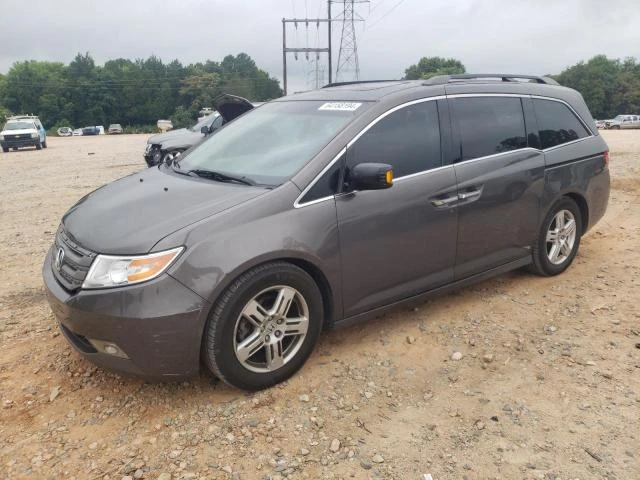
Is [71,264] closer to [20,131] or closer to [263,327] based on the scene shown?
[263,327]

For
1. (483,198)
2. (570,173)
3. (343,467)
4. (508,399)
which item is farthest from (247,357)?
(570,173)

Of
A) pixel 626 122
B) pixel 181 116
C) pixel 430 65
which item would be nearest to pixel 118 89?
pixel 181 116

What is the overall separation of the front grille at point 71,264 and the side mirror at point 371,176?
61.1 inches

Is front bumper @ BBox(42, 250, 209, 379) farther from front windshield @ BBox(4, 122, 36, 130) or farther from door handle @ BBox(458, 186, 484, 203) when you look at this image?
front windshield @ BBox(4, 122, 36, 130)

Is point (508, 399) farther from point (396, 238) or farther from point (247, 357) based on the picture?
point (247, 357)

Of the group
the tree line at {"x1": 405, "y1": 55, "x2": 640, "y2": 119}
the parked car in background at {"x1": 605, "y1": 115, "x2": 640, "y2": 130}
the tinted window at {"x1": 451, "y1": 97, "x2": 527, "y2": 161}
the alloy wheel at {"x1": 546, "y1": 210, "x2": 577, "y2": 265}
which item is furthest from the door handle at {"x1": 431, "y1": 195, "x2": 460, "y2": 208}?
the tree line at {"x1": 405, "y1": 55, "x2": 640, "y2": 119}

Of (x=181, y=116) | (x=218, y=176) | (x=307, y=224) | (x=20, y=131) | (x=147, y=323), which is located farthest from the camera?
(x=181, y=116)

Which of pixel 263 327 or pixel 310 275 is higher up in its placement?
pixel 310 275

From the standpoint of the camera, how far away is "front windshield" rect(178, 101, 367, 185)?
348 centimetres

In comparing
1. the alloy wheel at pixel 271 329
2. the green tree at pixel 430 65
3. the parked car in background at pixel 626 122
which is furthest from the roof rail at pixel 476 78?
the green tree at pixel 430 65

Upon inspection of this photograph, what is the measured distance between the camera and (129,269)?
110 inches

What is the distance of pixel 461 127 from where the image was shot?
4027mm

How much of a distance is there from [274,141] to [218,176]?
467 mm

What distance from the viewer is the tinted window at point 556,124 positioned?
15.2ft
